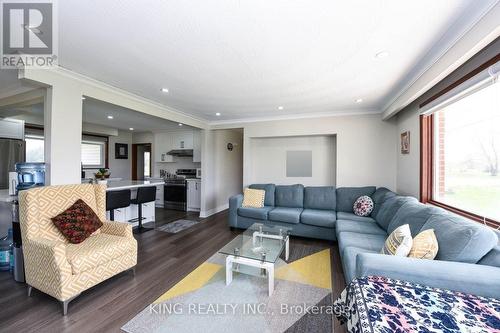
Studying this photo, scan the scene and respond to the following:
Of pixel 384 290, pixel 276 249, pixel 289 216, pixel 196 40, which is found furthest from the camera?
pixel 289 216

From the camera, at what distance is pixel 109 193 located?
3.29m

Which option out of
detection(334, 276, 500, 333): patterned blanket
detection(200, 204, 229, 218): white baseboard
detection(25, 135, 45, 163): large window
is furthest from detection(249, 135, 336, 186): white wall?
detection(25, 135, 45, 163): large window

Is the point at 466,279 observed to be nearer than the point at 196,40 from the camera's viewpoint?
Yes

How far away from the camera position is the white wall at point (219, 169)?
517cm

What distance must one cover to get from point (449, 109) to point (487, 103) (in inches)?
27.0

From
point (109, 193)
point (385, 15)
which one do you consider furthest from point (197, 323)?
point (385, 15)

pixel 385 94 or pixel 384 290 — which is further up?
pixel 385 94

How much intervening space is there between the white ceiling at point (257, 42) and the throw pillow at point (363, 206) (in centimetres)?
175

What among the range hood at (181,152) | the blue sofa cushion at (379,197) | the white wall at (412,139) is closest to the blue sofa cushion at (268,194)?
the blue sofa cushion at (379,197)

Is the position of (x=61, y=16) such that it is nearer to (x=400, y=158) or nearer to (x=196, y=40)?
(x=196, y=40)

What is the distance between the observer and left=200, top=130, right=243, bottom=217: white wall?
203 inches

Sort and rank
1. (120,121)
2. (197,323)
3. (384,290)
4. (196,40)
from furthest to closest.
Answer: (120,121), (196,40), (197,323), (384,290)

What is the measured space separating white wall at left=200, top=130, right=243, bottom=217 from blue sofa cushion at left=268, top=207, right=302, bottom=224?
2005 mm

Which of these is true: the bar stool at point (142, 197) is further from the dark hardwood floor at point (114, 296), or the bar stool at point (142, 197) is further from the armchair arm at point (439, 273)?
the armchair arm at point (439, 273)
